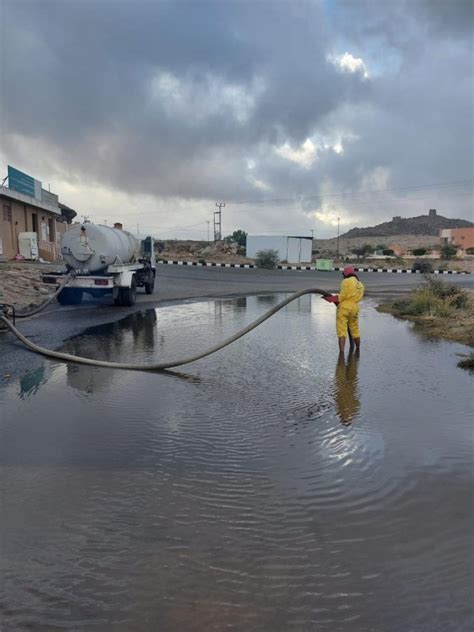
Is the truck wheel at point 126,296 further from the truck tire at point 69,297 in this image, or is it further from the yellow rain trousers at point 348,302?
the yellow rain trousers at point 348,302

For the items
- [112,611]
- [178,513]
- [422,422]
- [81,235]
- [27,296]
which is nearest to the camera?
[112,611]

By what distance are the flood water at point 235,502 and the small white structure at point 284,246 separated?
44.5m

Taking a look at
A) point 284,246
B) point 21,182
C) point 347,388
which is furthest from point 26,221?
point 284,246

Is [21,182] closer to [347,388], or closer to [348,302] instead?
[348,302]

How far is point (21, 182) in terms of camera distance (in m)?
27.6

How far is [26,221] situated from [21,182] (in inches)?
86.6

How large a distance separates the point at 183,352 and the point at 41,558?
534 cm

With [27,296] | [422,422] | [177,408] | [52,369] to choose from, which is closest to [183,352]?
[52,369]

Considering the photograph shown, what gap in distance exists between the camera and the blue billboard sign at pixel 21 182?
26766 mm

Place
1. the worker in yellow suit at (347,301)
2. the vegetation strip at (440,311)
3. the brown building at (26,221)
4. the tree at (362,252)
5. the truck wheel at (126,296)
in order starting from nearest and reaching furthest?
the worker in yellow suit at (347,301), the vegetation strip at (440,311), the truck wheel at (126,296), the brown building at (26,221), the tree at (362,252)

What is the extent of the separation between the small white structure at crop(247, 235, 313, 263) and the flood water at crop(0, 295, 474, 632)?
44.5 m

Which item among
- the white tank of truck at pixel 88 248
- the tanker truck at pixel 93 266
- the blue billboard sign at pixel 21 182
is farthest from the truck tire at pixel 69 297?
the blue billboard sign at pixel 21 182

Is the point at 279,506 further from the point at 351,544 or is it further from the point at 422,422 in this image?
the point at 422,422

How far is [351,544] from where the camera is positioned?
2.94 metres
